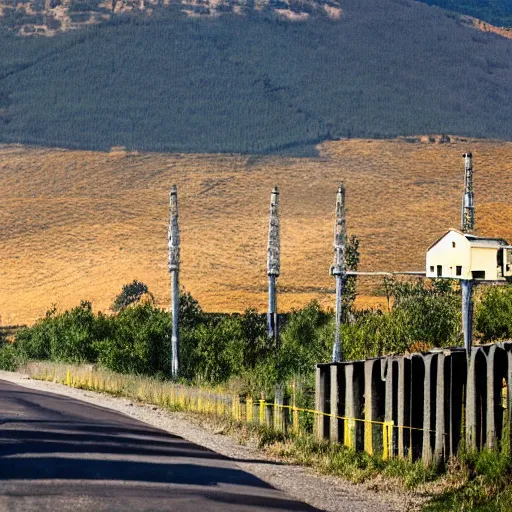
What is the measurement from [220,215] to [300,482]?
119 m

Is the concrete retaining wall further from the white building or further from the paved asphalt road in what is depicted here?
the paved asphalt road

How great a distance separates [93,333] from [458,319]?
19.3m

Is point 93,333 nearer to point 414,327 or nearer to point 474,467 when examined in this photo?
point 414,327

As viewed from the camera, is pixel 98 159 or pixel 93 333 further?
pixel 98 159

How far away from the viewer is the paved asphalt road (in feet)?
58.9

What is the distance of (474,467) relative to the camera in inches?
808

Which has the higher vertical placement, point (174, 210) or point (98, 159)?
point (98, 159)

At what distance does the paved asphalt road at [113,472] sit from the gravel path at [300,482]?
0.35 metres

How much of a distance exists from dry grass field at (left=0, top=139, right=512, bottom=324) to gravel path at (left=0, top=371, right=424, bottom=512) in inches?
2802

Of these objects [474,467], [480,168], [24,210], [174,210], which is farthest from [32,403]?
[480,168]

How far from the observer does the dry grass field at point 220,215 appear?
→ 116312mm

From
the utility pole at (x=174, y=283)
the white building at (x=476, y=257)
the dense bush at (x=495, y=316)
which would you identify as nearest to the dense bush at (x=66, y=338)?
the utility pole at (x=174, y=283)

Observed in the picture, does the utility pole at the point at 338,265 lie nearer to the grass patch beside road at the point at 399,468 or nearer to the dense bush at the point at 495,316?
the dense bush at the point at 495,316

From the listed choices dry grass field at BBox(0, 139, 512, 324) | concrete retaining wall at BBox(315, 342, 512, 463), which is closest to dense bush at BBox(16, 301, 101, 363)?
concrete retaining wall at BBox(315, 342, 512, 463)
